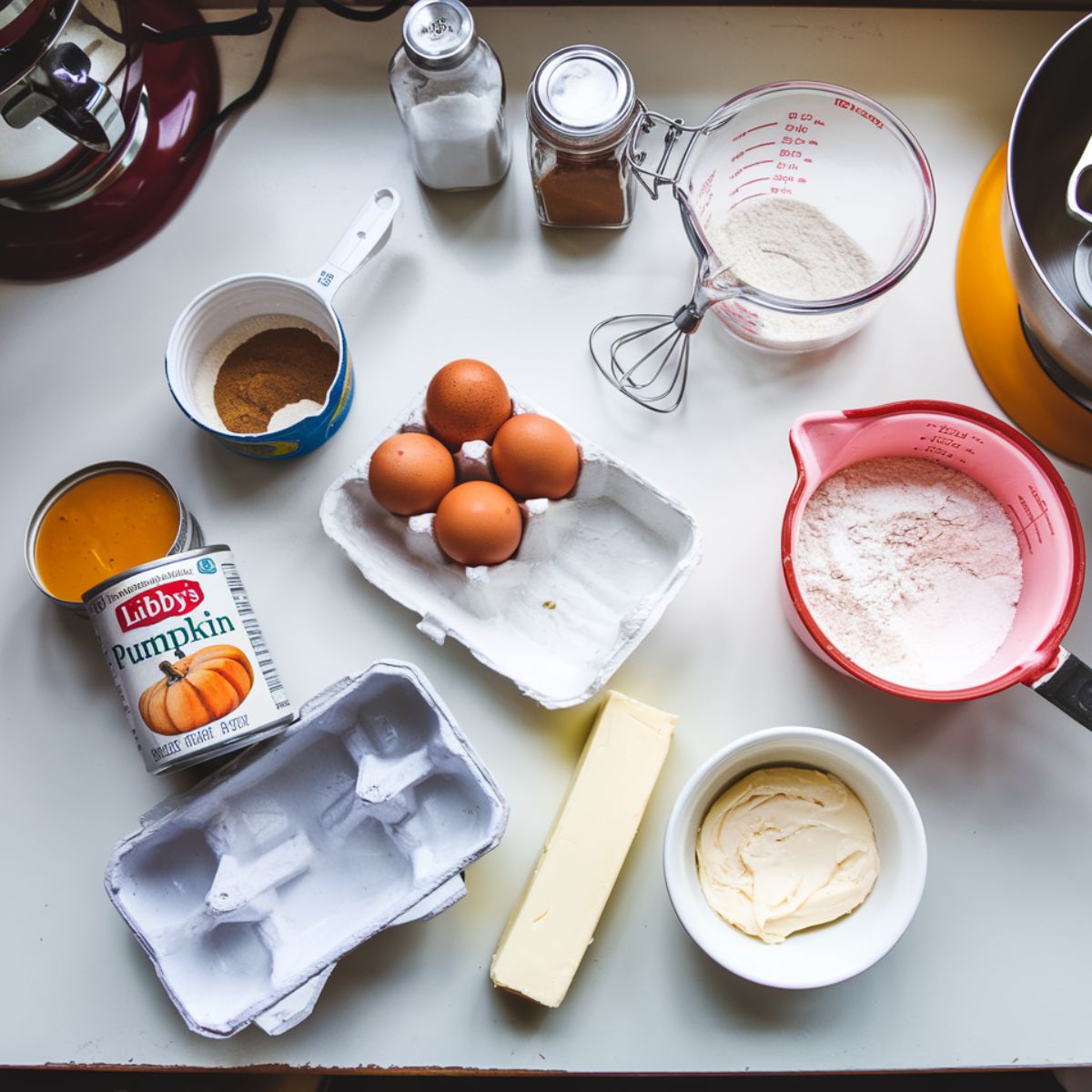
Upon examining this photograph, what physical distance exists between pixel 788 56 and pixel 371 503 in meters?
0.71

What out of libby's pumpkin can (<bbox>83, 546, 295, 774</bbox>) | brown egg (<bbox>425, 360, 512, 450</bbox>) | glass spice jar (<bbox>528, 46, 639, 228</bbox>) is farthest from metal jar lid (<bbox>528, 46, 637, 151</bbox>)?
libby's pumpkin can (<bbox>83, 546, 295, 774</bbox>)

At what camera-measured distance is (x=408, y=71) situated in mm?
1017

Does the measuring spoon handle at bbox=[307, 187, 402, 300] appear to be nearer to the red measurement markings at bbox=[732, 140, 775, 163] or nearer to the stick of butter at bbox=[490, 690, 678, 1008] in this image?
the red measurement markings at bbox=[732, 140, 775, 163]

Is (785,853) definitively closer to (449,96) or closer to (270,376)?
(270,376)

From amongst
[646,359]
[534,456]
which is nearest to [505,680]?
[534,456]

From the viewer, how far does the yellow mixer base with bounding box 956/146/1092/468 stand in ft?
3.37

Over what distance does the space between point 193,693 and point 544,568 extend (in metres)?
0.38

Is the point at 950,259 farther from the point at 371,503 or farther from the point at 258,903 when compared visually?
the point at 258,903

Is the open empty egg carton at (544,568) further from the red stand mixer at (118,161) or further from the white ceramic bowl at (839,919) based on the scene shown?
the red stand mixer at (118,161)

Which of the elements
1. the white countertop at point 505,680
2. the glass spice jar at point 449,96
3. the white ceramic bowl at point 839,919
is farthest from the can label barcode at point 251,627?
the glass spice jar at point 449,96

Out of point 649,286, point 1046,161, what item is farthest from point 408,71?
point 1046,161

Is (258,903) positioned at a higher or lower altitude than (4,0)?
lower

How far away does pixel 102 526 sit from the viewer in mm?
1009

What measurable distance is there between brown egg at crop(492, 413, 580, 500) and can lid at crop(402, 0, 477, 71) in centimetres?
36
